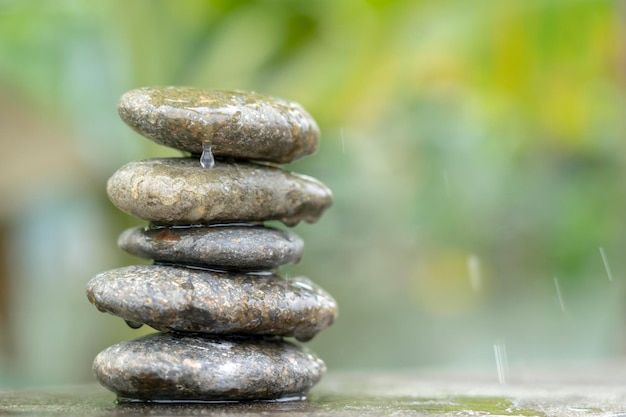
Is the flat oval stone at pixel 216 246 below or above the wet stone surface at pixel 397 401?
above

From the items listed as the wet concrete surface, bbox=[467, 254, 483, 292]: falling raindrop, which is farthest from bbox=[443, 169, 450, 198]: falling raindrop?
the wet concrete surface

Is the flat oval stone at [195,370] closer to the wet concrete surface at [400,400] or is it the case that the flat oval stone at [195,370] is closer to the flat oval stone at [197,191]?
the wet concrete surface at [400,400]

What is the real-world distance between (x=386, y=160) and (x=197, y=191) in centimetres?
744

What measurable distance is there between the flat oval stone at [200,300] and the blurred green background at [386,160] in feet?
18.4

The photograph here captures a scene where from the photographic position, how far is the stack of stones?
319 centimetres

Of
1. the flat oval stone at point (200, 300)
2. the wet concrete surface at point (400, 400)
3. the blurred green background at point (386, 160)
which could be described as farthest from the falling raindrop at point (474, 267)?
the flat oval stone at point (200, 300)

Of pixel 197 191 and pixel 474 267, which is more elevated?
pixel 474 267

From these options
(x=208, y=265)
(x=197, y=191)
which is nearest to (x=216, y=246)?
(x=208, y=265)

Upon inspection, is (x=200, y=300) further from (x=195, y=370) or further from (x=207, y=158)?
(x=207, y=158)

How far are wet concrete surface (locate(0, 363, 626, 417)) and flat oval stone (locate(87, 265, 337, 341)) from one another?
0.29 meters

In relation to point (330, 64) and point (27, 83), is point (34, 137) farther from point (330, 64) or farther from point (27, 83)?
point (330, 64)

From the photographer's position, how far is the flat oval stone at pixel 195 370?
125 inches

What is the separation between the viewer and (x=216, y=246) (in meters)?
3.32

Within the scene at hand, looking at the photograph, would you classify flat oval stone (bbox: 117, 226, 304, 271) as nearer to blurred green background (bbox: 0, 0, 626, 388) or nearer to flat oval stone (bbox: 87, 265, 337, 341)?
flat oval stone (bbox: 87, 265, 337, 341)
